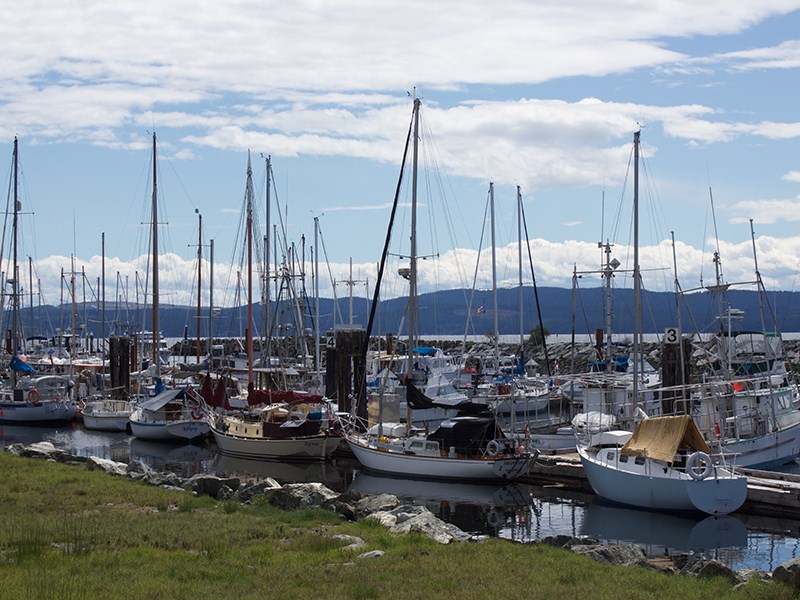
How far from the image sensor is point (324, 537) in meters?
18.5

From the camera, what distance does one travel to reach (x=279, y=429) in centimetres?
4397

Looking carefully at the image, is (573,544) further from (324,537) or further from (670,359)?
(670,359)

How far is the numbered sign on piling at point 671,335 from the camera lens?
4284 centimetres

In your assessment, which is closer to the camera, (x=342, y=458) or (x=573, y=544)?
(x=573, y=544)

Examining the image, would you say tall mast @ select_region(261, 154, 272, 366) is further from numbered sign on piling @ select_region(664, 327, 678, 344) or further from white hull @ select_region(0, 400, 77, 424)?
numbered sign on piling @ select_region(664, 327, 678, 344)

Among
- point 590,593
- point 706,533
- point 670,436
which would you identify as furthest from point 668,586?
point 670,436

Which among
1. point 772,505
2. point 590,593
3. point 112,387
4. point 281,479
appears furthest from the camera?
point 112,387

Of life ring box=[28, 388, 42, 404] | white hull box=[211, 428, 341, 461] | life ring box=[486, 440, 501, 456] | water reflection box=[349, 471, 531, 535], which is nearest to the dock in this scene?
water reflection box=[349, 471, 531, 535]

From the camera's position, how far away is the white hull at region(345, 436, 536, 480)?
116ft

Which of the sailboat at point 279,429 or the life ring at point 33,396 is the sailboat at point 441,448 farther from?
the life ring at point 33,396

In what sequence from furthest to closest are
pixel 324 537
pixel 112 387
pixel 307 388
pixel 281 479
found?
1. pixel 112 387
2. pixel 307 388
3. pixel 281 479
4. pixel 324 537

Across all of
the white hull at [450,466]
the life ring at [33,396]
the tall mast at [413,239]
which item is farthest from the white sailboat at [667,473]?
the life ring at [33,396]

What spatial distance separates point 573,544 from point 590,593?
6.71 metres

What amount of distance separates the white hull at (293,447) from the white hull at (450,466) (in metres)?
5.28
